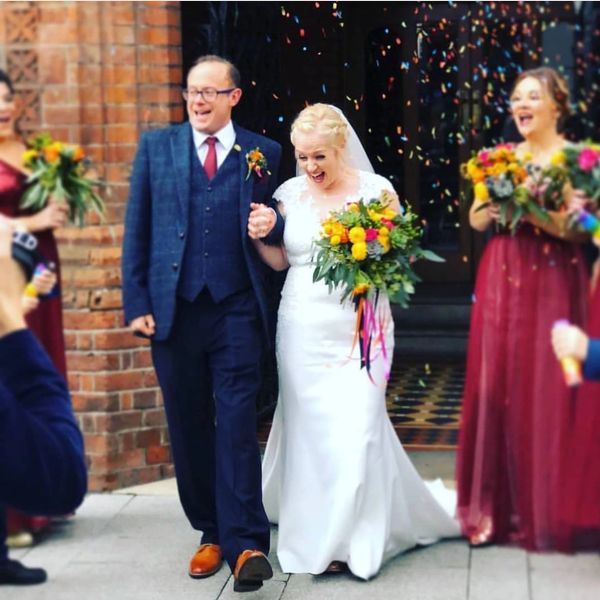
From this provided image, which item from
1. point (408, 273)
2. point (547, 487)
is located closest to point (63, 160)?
point (547, 487)

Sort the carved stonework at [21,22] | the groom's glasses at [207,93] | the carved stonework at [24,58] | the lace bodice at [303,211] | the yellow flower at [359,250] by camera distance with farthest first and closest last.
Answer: the lace bodice at [303,211] < the groom's glasses at [207,93] < the yellow flower at [359,250] < the carved stonework at [21,22] < the carved stonework at [24,58]

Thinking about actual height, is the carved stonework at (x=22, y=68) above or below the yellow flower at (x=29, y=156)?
above

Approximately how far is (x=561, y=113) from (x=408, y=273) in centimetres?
116

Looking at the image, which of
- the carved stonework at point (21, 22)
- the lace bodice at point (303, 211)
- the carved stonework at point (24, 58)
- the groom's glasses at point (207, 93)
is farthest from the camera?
the lace bodice at point (303, 211)

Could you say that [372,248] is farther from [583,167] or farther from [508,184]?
[583,167]

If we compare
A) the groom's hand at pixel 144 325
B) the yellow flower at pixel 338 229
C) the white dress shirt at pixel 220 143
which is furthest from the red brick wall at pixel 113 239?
the yellow flower at pixel 338 229

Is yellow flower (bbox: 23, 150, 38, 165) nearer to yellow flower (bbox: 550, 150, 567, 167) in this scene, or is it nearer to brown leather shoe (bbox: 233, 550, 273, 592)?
yellow flower (bbox: 550, 150, 567, 167)

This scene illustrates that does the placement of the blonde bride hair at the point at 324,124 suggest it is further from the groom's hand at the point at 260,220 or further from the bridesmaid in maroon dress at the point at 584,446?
the bridesmaid in maroon dress at the point at 584,446

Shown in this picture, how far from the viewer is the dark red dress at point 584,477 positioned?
289 cm

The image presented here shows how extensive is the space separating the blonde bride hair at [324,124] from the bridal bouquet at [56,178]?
1.55 m

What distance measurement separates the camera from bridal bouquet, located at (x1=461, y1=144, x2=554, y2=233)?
2766 millimetres

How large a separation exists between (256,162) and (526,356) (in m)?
1.54

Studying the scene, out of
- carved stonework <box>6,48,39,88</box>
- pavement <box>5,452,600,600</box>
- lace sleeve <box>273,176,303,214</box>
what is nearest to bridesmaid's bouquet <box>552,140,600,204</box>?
pavement <box>5,452,600,600</box>

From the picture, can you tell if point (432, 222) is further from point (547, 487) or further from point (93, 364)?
point (547, 487)
